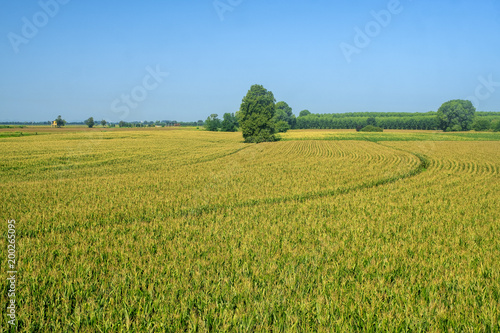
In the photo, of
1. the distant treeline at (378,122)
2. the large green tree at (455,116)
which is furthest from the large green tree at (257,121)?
the distant treeline at (378,122)

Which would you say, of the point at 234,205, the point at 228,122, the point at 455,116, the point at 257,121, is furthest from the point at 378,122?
A: the point at 234,205

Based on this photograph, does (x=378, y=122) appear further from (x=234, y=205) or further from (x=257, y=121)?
(x=234, y=205)

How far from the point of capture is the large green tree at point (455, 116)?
101 meters

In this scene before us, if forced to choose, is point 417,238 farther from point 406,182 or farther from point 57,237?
point 406,182

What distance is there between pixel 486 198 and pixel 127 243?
15099 mm

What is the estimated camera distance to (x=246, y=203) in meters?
12.8

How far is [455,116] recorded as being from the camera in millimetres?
102188

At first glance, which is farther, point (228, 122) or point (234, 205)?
point (228, 122)

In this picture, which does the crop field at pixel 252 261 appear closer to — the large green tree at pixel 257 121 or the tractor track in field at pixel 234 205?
the tractor track in field at pixel 234 205

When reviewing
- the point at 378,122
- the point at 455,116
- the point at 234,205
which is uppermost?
the point at 378,122

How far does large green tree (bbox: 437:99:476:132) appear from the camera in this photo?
101m

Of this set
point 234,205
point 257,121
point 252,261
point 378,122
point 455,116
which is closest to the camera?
point 252,261

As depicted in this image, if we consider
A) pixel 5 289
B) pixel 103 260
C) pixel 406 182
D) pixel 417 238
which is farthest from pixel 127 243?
pixel 406 182

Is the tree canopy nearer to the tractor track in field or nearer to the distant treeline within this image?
the distant treeline
